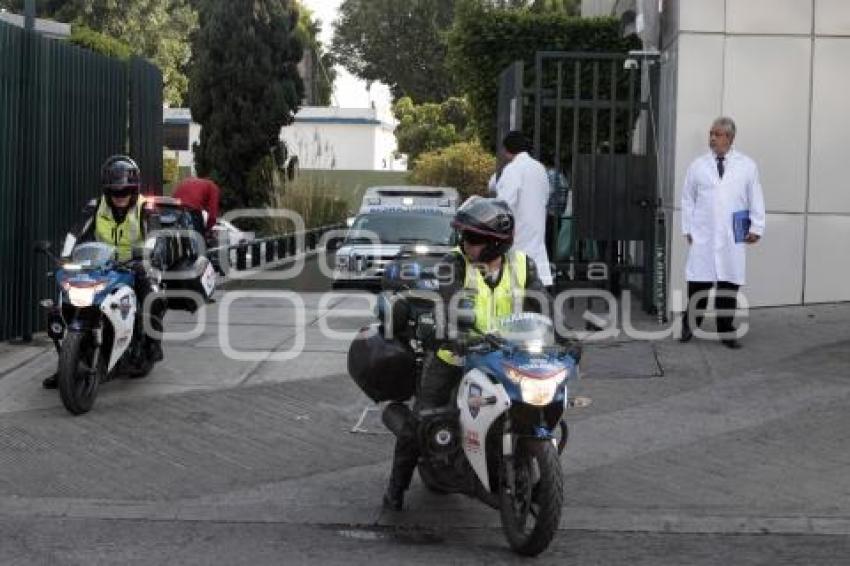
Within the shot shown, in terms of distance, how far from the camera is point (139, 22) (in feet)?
183

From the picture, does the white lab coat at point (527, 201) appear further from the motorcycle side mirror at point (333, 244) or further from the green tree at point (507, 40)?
the green tree at point (507, 40)

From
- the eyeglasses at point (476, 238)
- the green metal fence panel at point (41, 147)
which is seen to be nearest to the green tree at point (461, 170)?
the green metal fence panel at point (41, 147)

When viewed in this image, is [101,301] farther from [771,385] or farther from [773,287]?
[773,287]

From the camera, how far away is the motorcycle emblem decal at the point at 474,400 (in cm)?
630

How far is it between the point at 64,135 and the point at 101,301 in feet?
11.6

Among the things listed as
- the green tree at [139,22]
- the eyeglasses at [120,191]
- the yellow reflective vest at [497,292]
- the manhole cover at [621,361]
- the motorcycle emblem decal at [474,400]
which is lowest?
the manhole cover at [621,361]

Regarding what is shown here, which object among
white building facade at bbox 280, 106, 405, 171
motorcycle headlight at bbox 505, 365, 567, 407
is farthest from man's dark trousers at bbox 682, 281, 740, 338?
white building facade at bbox 280, 106, 405, 171

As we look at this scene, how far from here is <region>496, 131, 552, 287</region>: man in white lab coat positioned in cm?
1194

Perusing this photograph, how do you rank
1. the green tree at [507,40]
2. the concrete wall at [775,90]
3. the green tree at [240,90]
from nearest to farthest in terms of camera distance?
the concrete wall at [775,90], the green tree at [507,40], the green tree at [240,90]

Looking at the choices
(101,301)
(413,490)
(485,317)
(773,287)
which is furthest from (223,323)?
(485,317)

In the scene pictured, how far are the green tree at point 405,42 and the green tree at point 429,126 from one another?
42.5 feet

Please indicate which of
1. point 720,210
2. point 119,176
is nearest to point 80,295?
point 119,176

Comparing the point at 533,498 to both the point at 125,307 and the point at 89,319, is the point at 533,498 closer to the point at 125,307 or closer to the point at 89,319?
the point at 89,319

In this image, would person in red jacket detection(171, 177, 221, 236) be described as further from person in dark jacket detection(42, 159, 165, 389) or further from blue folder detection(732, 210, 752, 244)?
blue folder detection(732, 210, 752, 244)
